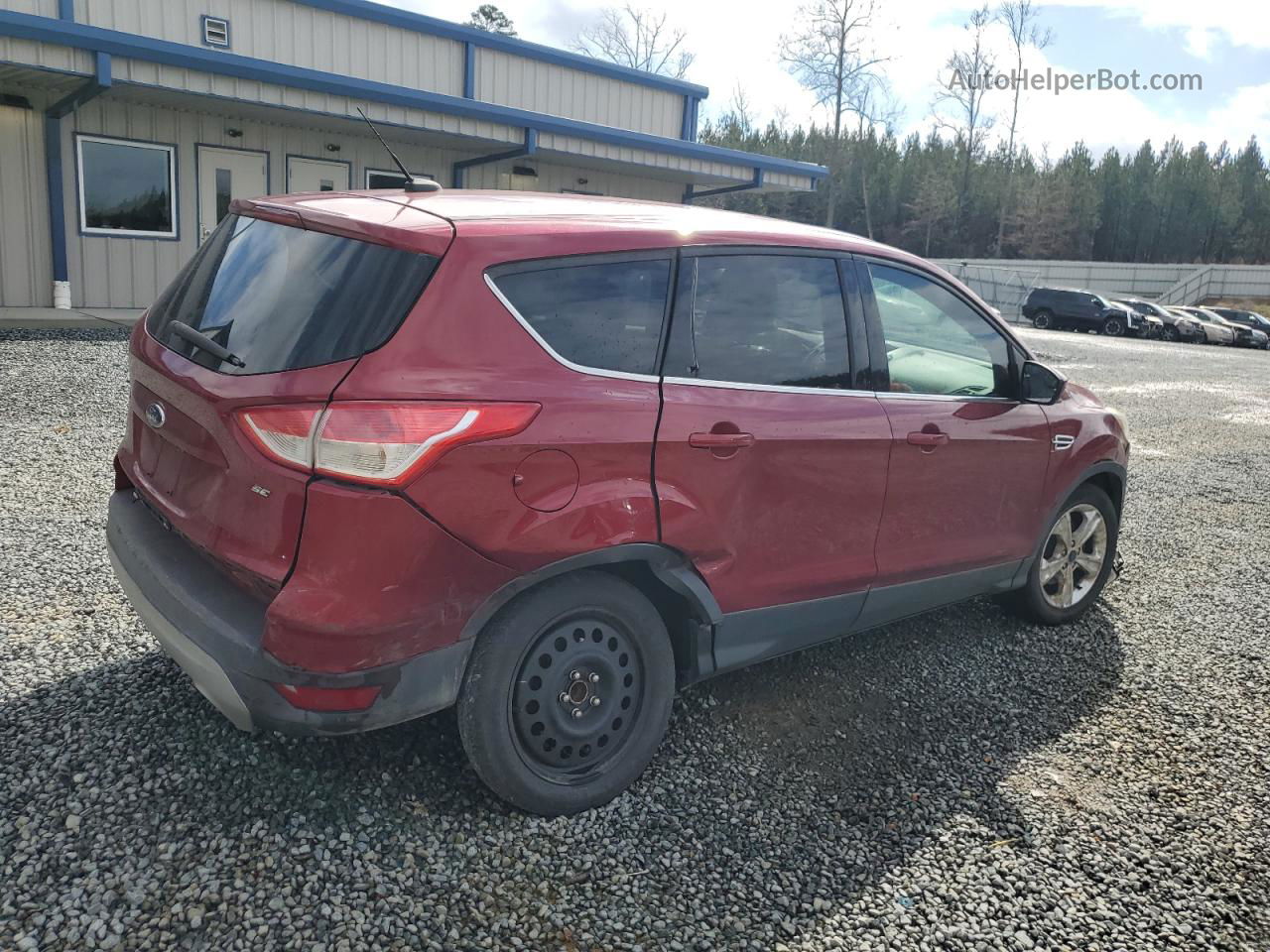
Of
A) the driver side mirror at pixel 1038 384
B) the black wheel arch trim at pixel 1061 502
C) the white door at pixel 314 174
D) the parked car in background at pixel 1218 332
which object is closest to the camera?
the driver side mirror at pixel 1038 384

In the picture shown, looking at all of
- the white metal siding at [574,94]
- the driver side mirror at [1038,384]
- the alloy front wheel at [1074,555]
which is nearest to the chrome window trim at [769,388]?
the driver side mirror at [1038,384]

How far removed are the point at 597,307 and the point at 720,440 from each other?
21.9 inches

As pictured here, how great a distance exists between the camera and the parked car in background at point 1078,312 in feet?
109

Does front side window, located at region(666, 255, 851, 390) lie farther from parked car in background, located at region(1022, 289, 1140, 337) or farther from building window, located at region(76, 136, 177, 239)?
parked car in background, located at region(1022, 289, 1140, 337)

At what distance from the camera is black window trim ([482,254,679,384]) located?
8.82 ft

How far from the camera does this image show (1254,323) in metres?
34.4

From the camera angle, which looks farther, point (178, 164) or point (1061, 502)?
point (178, 164)

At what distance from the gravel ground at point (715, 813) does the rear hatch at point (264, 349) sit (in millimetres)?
745

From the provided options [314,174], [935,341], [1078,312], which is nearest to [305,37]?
[314,174]

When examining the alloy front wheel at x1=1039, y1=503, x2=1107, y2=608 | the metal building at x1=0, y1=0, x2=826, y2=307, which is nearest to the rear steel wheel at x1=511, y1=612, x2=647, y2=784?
the alloy front wheel at x1=1039, y1=503, x2=1107, y2=608

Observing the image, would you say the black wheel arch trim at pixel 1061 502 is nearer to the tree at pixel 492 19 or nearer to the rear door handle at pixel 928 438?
the rear door handle at pixel 928 438

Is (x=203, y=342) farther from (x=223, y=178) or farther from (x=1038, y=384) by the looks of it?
(x=223, y=178)

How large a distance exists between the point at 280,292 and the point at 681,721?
1.98 meters

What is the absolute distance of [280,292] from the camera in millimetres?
2750
